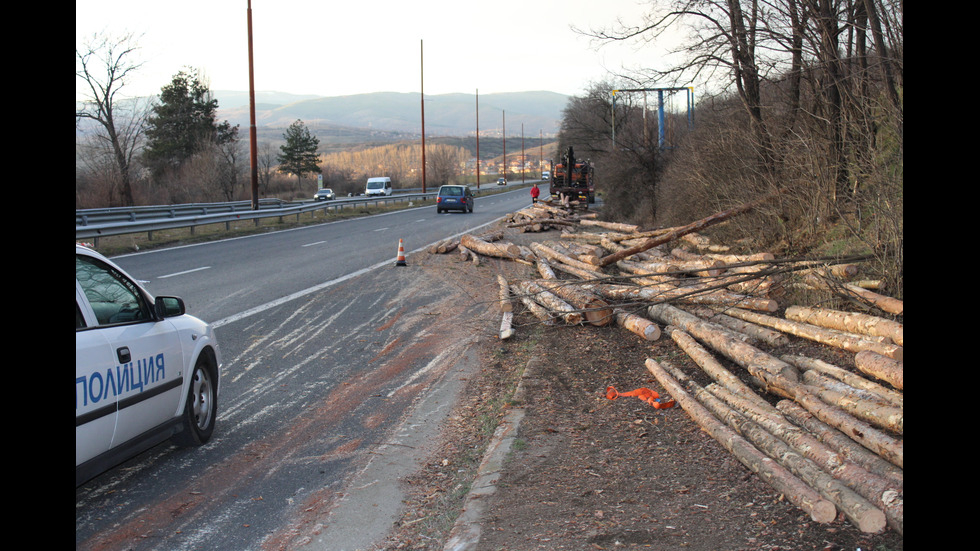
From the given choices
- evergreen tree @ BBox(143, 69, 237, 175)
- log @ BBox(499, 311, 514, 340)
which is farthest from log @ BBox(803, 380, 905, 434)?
evergreen tree @ BBox(143, 69, 237, 175)

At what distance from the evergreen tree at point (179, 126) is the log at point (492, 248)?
148 feet

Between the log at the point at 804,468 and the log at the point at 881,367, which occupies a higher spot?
the log at the point at 881,367

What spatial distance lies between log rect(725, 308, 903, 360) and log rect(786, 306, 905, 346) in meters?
0.09

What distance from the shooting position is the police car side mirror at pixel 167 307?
489cm

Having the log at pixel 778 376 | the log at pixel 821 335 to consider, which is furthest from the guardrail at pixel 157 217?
the log at pixel 821 335

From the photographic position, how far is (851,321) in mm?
6590

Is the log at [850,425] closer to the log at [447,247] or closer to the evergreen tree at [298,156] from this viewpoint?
the log at [447,247]

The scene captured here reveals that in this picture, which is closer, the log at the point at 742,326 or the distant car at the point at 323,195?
the log at the point at 742,326

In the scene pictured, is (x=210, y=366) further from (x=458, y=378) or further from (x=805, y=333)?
(x=805, y=333)

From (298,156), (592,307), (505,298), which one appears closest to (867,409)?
(592,307)

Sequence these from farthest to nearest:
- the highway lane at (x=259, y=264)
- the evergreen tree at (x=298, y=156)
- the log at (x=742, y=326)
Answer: the evergreen tree at (x=298, y=156)
the highway lane at (x=259, y=264)
the log at (x=742, y=326)

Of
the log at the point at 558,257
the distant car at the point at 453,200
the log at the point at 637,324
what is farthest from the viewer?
the distant car at the point at 453,200
